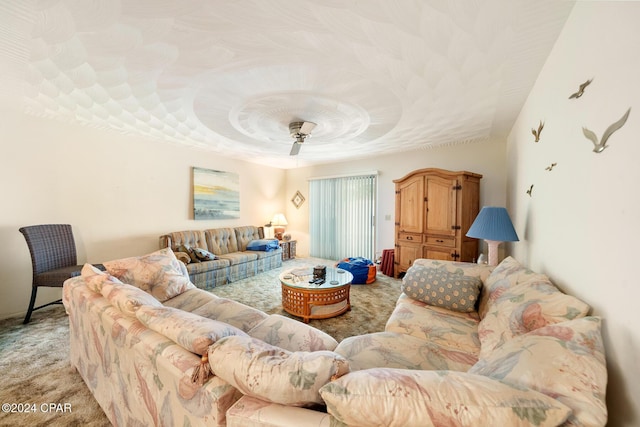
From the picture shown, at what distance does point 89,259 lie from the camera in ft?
11.0

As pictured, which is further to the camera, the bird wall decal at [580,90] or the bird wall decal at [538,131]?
the bird wall decal at [538,131]

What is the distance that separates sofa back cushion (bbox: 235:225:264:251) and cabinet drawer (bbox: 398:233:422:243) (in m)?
3.02

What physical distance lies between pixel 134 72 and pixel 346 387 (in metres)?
2.62

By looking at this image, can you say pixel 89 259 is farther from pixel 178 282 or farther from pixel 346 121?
pixel 346 121

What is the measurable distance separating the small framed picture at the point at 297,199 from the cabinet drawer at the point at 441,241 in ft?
11.2

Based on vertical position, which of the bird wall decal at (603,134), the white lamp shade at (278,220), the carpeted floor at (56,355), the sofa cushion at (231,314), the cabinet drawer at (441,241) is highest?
the bird wall decal at (603,134)

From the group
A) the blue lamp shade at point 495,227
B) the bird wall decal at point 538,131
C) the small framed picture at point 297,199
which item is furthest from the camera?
the small framed picture at point 297,199

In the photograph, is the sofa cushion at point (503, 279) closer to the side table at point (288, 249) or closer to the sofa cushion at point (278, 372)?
the sofa cushion at point (278, 372)

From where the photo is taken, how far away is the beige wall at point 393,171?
3.82 metres

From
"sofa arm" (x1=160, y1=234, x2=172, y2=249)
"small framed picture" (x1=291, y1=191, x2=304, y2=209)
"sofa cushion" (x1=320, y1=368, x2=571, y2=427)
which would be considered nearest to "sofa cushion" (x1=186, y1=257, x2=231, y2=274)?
"sofa arm" (x1=160, y1=234, x2=172, y2=249)

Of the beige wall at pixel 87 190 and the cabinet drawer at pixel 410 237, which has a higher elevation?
the beige wall at pixel 87 190

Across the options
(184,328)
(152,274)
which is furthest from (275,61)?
(152,274)

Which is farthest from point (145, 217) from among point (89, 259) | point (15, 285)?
point (15, 285)

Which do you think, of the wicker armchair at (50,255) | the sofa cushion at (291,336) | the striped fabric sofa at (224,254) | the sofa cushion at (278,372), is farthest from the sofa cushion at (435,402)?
the striped fabric sofa at (224,254)
